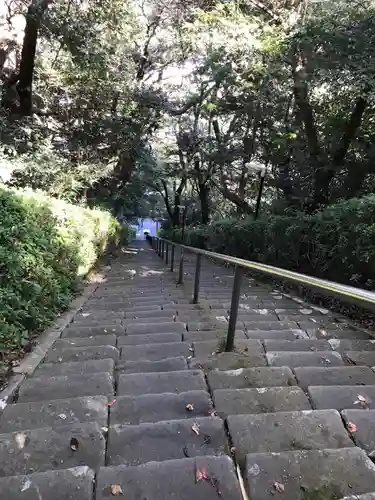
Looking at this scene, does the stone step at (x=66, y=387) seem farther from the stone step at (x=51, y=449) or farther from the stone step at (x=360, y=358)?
the stone step at (x=360, y=358)

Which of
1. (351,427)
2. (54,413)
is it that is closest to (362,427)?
(351,427)

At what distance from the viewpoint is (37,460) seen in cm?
148

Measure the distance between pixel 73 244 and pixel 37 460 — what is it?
402cm

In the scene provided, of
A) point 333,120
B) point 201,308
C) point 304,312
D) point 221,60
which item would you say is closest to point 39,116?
point 221,60

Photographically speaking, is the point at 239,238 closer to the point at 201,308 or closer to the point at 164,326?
the point at 201,308

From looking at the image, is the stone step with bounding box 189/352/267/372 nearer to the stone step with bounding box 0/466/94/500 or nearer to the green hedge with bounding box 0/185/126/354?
the stone step with bounding box 0/466/94/500

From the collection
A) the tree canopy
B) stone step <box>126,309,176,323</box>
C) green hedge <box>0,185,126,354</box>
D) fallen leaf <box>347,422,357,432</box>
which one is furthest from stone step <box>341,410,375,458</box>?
the tree canopy

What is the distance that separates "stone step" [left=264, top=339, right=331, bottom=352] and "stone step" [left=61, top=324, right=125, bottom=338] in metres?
1.29

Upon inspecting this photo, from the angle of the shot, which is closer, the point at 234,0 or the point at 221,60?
the point at 234,0

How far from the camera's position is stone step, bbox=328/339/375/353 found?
9.55 ft

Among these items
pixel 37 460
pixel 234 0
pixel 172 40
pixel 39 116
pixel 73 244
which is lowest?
pixel 37 460

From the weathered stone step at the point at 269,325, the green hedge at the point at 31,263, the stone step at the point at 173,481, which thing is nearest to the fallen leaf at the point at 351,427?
the stone step at the point at 173,481

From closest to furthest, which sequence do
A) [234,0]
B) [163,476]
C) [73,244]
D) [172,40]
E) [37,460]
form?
[163,476] < [37,460] < [73,244] < [234,0] < [172,40]

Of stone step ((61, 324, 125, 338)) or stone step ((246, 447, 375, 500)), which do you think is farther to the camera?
stone step ((61, 324, 125, 338))
